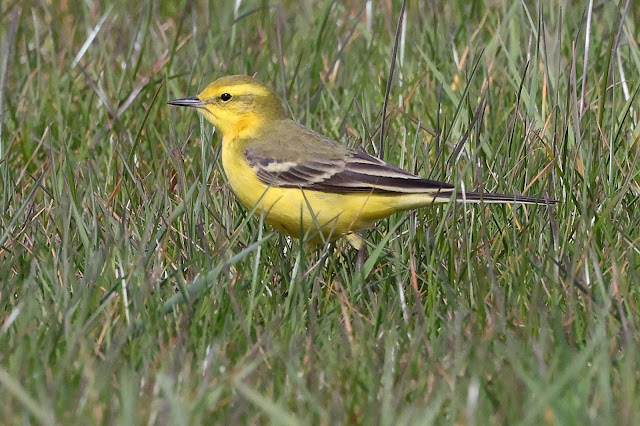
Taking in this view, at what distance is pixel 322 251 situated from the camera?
499cm

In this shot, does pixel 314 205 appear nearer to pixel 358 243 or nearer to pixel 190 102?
pixel 358 243

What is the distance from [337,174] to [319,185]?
10 cm

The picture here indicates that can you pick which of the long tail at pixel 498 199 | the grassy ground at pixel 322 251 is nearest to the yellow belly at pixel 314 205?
the grassy ground at pixel 322 251

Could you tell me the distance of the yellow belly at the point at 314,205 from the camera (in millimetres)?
4930

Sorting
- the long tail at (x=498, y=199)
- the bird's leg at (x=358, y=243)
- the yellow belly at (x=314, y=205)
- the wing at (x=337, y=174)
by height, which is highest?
the long tail at (x=498, y=199)

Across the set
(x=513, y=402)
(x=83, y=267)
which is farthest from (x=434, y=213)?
(x=513, y=402)

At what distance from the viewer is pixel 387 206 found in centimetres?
495

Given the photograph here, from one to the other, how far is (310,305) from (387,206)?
110cm

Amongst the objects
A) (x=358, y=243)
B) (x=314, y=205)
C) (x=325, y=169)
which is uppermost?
(x=325, y=169)

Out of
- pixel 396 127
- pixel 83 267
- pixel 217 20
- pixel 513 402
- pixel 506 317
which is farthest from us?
pixel 217 20

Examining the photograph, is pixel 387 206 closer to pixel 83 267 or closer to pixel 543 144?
pixel 543 144

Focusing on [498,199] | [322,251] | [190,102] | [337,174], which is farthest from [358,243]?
[190,102]

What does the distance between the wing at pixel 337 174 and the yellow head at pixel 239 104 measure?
1.33ft

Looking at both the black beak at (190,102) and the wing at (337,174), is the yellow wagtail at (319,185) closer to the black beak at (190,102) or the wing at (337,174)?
the wing at (337,174)
